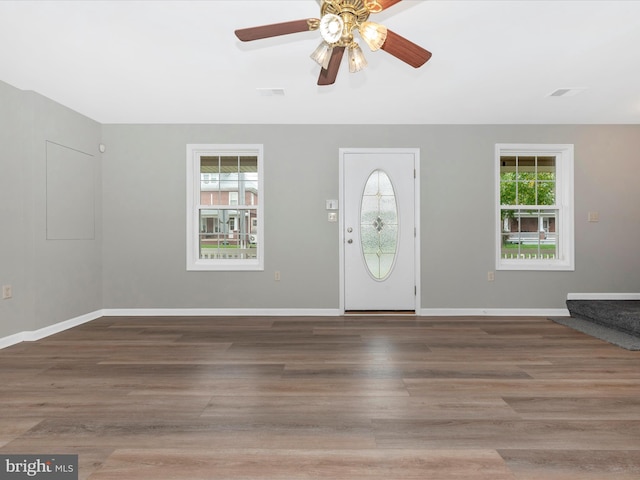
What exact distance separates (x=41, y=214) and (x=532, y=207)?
216 inches

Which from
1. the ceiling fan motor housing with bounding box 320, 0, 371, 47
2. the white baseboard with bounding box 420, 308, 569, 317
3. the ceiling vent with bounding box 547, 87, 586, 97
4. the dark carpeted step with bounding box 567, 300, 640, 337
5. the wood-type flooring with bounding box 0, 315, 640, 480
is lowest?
the wood-type flooring with bounding box 0, 315, 640, 480

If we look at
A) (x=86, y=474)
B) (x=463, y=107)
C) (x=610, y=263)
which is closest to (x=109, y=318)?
(x=86, y=474)

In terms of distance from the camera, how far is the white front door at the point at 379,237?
5.01m

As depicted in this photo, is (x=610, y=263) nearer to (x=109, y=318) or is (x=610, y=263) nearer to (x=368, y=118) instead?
(x=368, y=118)

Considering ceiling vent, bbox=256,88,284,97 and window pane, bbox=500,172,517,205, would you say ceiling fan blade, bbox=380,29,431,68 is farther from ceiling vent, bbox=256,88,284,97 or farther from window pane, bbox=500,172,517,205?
window pane, bbox=500,172,517,205

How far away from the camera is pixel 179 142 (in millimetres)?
4973

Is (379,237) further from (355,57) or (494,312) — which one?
(355,57)

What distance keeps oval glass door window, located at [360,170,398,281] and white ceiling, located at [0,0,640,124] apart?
785 millimetres

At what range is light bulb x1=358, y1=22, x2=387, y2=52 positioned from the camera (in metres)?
2.14

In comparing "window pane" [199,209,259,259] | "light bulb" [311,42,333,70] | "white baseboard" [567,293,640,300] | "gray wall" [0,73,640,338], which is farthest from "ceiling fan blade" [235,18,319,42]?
"white baseboard" [567,293,640,300]

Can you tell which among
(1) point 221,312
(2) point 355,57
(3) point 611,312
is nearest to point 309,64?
(2) point 355,57

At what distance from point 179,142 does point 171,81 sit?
4.67ft

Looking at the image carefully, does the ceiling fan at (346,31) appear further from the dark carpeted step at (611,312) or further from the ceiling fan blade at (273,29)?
the dark carpeted step at (611,312)

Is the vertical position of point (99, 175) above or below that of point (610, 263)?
above
